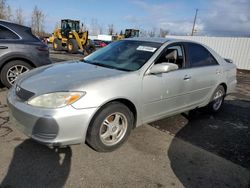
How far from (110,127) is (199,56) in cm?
240

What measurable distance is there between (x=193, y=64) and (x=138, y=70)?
1400 mm

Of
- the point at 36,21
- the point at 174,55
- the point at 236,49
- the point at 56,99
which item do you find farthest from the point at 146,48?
the point at 36,21

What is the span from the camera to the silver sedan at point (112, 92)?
2664mm

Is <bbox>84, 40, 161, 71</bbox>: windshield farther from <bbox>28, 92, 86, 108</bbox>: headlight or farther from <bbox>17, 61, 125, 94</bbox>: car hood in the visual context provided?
<bbox>28, 92, 86, 108</bbox>: headlight

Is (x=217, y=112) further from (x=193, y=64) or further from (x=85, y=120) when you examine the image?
(x=85, y=120)

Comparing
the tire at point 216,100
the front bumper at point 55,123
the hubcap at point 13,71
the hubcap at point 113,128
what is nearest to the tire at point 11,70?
the hubcap at point 13,71

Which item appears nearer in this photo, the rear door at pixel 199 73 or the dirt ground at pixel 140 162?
the dirt ground at pixel 140 162

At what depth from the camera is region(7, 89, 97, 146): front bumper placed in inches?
102

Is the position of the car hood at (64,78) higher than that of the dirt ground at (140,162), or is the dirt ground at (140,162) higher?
the car hood at (64,78)

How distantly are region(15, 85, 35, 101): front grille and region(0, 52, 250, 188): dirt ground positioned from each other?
0.72m

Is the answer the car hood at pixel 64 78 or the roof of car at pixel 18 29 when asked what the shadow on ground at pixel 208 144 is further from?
the roof of car at pixel 18 29

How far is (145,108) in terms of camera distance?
3.42 m

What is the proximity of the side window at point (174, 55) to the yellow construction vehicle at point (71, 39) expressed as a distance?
58.2 ft

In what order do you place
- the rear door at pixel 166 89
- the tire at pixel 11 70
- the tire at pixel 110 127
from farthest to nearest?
the tire at pixel 11 70 → the rear door at pixel 166 89 → the tire at pixel 110 127
